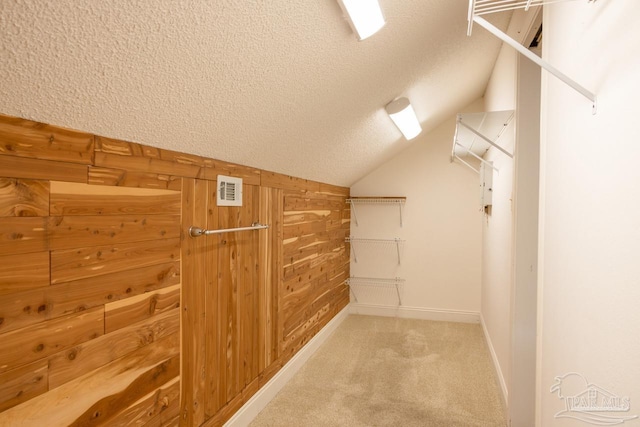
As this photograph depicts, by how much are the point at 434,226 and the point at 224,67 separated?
134 inches

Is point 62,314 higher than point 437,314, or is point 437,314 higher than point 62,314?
point 62,314

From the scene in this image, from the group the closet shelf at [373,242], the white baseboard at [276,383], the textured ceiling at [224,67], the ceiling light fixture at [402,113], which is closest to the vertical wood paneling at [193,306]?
the textured ceiling at [224,67]

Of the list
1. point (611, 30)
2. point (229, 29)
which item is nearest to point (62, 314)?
point (229, 29)

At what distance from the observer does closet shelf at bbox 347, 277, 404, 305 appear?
430 centimetres

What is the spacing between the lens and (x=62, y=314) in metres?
1.09

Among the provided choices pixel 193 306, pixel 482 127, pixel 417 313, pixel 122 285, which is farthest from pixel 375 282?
pixel 122 285

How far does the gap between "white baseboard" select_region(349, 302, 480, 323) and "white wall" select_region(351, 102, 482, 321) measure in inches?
0.4

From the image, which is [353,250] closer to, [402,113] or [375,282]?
[375,282]

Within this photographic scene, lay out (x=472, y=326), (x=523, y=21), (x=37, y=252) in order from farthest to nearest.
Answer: (x=472, y=326)
(x=523, y=21)
(x=37, y=252)

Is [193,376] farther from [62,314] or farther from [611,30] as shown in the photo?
[611,30]

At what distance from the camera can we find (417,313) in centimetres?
424

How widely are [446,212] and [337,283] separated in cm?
146

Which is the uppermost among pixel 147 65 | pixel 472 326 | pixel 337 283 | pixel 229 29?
pixel 229 29

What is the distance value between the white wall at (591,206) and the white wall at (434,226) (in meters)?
2.79
